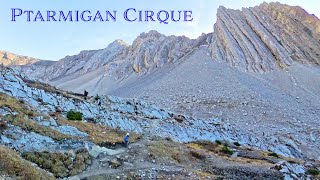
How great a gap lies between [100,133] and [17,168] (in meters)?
15.6

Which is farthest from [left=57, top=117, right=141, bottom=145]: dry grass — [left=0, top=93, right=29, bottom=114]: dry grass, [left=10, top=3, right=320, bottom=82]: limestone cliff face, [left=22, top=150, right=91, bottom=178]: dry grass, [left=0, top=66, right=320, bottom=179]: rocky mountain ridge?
[left=10, top=3, right=320, bottom=82]: limestone cliff face

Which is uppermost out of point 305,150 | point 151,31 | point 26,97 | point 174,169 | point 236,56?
point 151,31

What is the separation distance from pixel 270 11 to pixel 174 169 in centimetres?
13127

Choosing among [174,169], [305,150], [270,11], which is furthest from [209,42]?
[174,169]

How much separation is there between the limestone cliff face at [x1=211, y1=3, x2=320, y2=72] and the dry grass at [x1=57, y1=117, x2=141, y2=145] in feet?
285

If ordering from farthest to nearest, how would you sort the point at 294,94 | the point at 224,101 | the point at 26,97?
the point at 294,94, the point at 224,101, the point at 26,97

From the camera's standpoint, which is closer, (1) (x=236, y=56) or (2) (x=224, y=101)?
(2) (x=224, y=101)

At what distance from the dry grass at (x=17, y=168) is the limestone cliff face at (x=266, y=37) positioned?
341ft

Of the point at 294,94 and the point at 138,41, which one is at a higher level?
the point at 138,41

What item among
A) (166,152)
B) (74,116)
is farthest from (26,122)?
(166,152)

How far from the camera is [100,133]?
38.0 m

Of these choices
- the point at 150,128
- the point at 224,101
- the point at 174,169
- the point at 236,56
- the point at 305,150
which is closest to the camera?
the point at 174,169

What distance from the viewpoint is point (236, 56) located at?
12581cm

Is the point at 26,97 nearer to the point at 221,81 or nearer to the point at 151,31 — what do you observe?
the point at 221,81
